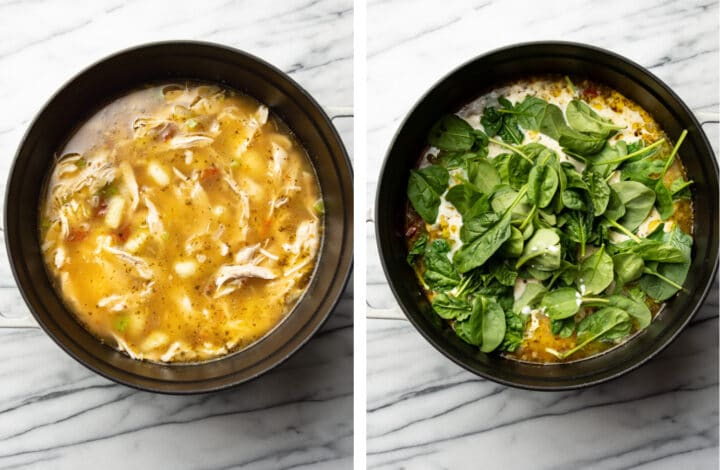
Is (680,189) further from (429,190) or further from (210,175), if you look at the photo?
(210,175)

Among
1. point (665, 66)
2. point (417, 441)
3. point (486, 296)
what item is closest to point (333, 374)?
point (417, 441)

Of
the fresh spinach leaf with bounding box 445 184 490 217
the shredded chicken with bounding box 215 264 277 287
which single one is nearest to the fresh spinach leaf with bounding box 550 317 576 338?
the fresh spinach leaf with bounding box 445 184 490 217

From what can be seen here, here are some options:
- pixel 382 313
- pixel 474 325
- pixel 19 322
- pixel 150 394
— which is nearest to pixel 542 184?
pixel 474 325

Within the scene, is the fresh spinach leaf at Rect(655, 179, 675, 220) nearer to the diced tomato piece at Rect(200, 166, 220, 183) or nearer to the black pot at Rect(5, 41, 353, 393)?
the black pot at Rect(5, 41, 353, 393)

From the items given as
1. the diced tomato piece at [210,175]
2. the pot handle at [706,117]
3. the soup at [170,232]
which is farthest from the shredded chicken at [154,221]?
the pot handle at [706,117]

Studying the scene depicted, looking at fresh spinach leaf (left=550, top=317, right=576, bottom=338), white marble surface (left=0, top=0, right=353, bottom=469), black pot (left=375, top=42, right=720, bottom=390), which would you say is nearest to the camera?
black pot (left=375, top=42, right=720, bottom=390)

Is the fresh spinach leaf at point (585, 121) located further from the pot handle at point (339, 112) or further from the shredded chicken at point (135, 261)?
the shredded chicken at point (135, 261)

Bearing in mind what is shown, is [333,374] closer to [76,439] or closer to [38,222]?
[76,439]
